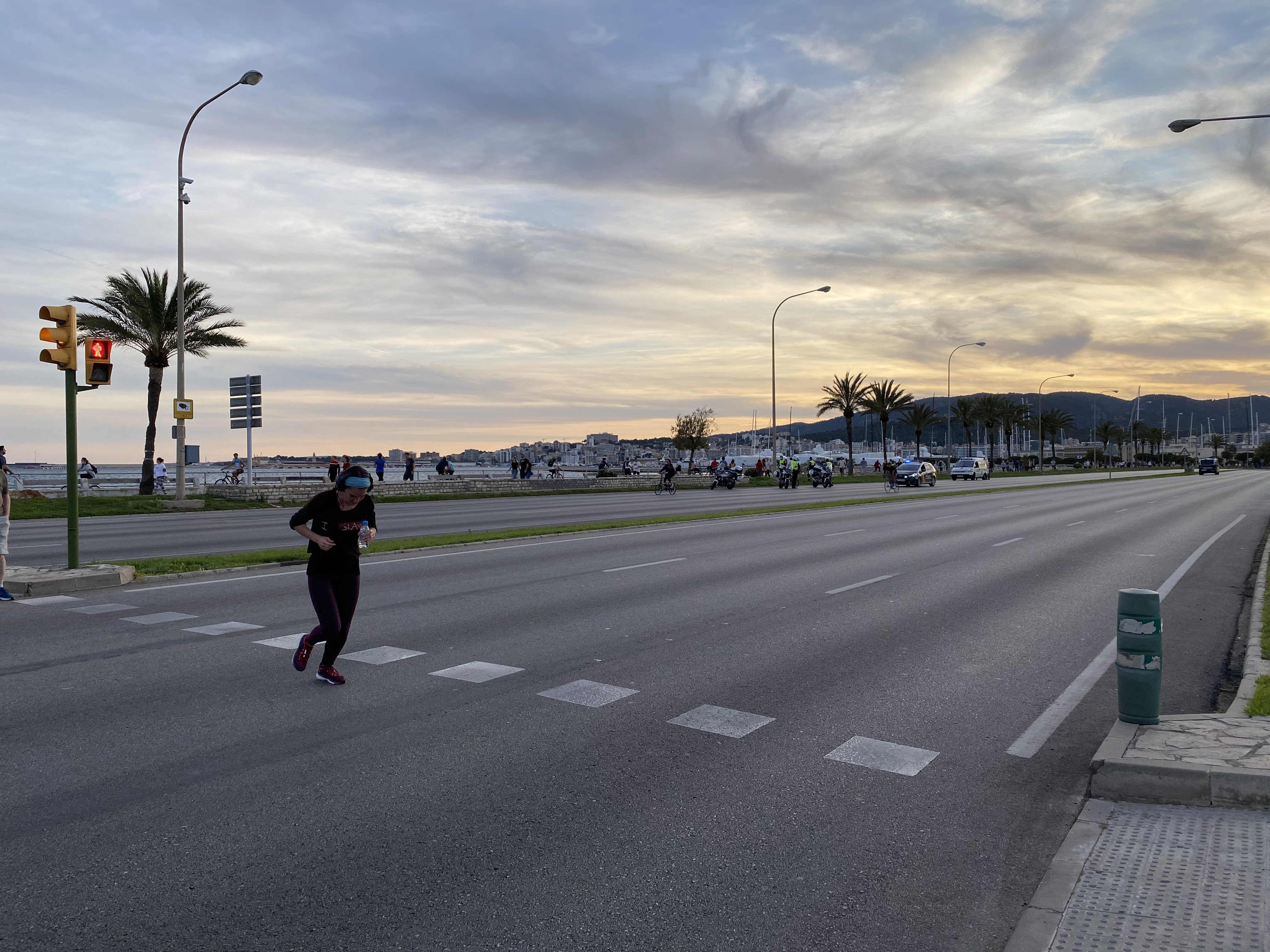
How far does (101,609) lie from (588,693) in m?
6.45

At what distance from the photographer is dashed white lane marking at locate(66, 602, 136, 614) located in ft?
34.2

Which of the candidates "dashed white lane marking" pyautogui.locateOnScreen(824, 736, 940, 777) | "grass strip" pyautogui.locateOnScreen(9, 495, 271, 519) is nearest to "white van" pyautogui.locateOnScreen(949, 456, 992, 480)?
"grass strip" pyautogui.locateOnScreen(9, 495, 271, 519)

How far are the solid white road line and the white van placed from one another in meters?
62.3

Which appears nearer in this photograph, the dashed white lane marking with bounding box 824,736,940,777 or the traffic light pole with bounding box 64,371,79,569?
the dashed white lane marking with bounding box 824,736,940,777

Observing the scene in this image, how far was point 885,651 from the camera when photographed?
8.65 meters

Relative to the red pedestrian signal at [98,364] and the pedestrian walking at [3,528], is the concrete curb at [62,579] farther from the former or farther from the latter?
the red pedestrian signal at [98,364]

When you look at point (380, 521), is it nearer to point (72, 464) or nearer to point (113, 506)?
→ point (113, 506)

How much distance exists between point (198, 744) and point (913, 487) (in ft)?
167

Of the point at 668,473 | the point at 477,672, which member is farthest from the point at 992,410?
the point at 477,672

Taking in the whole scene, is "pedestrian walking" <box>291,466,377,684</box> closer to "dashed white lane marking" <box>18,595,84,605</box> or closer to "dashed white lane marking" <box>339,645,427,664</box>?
"dashed white lane marking" <box>339,645,427,664</box>

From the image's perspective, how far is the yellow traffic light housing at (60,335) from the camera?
12648 millimetres

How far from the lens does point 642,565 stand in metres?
14.9

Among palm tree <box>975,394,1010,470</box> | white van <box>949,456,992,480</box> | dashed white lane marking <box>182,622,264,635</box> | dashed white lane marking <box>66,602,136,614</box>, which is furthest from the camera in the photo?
palm tree <box>975,394,1010,470</box>

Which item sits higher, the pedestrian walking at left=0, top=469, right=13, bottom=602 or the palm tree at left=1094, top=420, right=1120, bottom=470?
the palm tree at left=1094, top=420, right=1120, bottom=470
